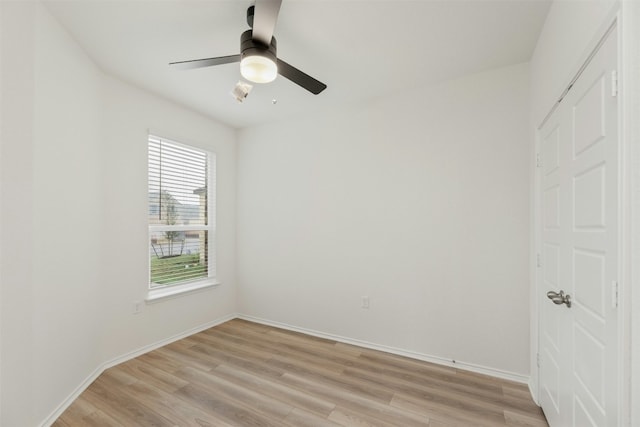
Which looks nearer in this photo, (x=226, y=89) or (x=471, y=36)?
(x=471, y=36)

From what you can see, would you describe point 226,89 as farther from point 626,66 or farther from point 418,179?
point 626,66

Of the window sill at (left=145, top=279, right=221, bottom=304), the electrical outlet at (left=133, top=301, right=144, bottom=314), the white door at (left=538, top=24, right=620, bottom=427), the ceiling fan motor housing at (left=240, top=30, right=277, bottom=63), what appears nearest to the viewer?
the white door at (left=538, top=24, right=620, bottom=427)

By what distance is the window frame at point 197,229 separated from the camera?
312 centimetres

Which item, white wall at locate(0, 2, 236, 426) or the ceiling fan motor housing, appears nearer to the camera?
white wall at locate(0, 2, 236, 426)

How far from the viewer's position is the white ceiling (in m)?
1.87

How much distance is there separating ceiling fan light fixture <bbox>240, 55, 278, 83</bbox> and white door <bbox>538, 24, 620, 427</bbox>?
5.36ft

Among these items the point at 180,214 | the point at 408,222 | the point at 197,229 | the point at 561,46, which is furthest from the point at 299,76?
the point at 197,229

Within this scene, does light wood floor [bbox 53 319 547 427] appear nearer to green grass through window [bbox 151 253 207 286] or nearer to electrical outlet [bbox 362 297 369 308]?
electrical outlet [bbox 362 297 369 308]

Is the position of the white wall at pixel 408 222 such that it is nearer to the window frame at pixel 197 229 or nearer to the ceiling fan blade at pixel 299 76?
the window frame at pixel 197 229

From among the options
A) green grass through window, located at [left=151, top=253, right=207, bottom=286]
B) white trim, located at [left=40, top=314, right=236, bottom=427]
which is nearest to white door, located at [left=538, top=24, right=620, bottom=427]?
white trim, located at [left=40, top=314, right=236, bottom=427]

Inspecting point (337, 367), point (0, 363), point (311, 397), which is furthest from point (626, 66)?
point (0, 363)

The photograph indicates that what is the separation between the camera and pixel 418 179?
2.90 m

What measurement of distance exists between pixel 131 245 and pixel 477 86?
365cm

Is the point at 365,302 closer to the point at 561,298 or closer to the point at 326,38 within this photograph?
the point at 561,298
